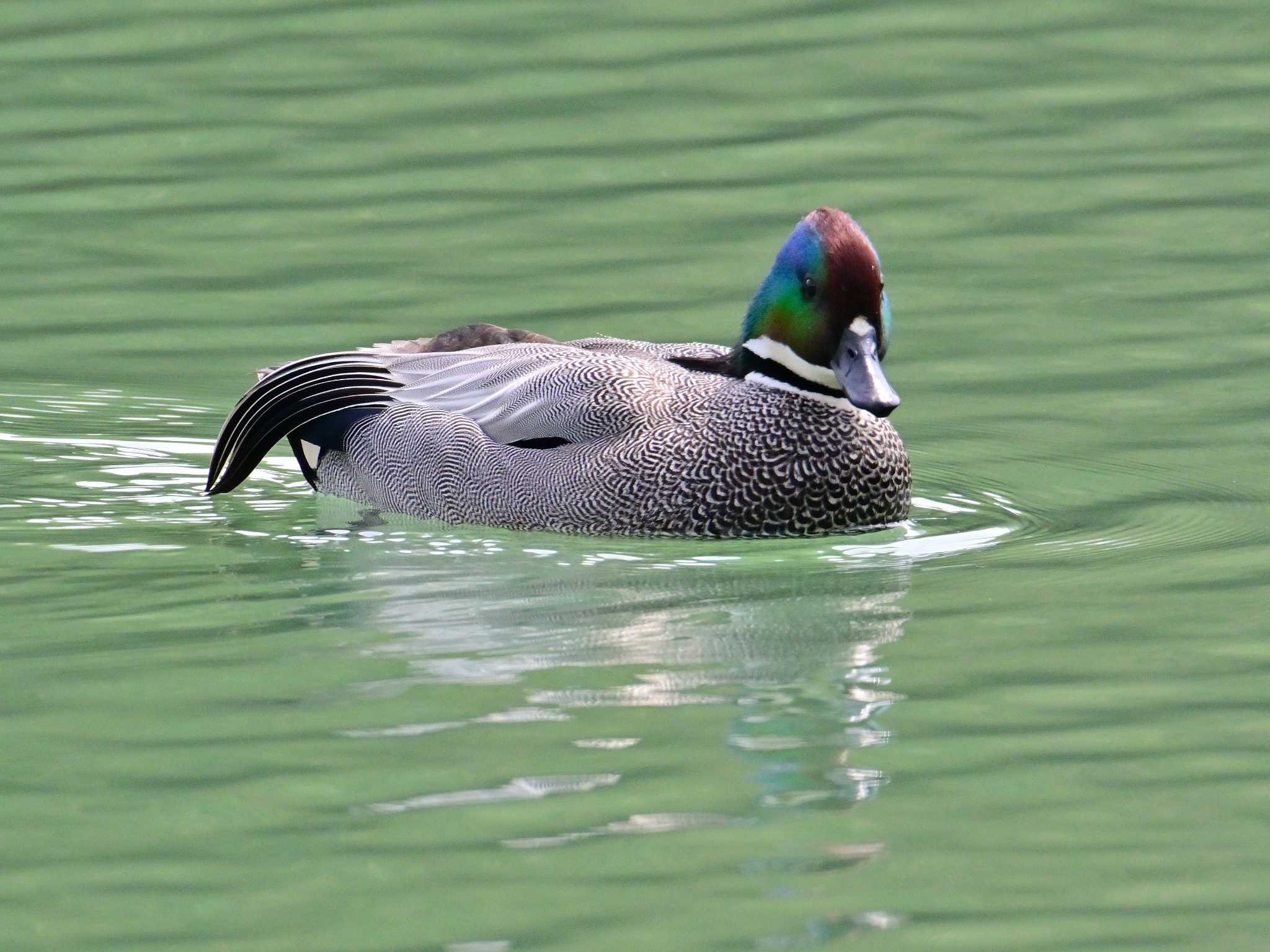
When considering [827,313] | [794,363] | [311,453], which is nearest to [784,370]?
[794,363]

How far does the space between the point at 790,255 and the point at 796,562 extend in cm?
129

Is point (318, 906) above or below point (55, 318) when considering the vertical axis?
below

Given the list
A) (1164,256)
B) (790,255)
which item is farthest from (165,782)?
(1164,256)

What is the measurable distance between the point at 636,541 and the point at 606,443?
454mm

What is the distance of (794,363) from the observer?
10.7 meters

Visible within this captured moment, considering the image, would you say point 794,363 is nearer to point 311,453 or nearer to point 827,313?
point 827,313

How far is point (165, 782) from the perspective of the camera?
7012 millimetres

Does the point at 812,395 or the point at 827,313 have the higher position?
the point at 827,313

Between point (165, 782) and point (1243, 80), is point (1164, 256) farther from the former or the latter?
point (165, 782)

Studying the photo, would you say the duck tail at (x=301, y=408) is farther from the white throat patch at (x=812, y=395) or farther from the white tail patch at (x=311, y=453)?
the white throat patch at (x=812, y=395)

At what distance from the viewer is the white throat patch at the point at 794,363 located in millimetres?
10703

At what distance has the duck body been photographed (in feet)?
34.6

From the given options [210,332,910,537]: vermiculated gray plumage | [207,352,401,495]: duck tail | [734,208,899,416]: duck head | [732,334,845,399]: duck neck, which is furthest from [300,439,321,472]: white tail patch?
[734,208,899,416]: duck head

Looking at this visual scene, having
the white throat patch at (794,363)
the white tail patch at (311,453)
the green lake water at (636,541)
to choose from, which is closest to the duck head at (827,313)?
A: the white throat patch at (794,363)
